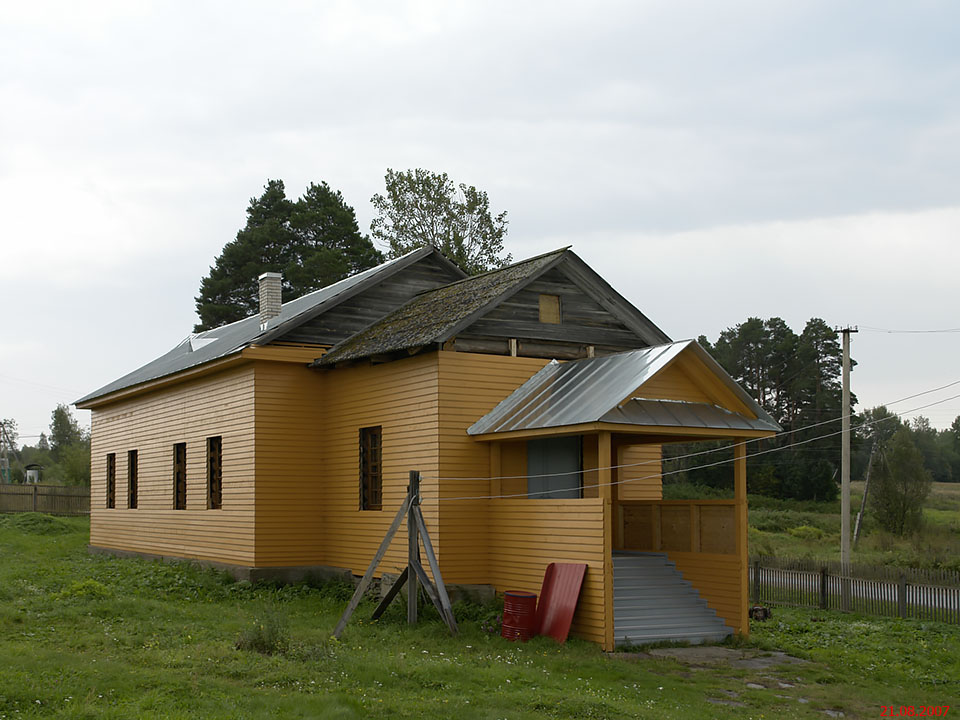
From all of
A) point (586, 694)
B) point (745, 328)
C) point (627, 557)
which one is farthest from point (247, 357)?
point (745, 328)

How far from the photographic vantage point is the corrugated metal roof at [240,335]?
20131 millimetres

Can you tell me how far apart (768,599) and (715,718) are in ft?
38.6

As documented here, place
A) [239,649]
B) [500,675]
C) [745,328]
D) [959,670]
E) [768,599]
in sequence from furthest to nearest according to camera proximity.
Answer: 1. [745,328]
2. [768,599]
3. [959,670]
4. [239,649]
5. [500,675]

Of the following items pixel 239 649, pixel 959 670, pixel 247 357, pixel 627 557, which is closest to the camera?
pixel 239 649

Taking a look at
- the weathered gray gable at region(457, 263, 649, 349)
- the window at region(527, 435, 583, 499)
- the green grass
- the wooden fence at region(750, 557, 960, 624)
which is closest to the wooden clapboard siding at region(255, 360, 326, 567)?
the weathered gray gable at region(457, 263, 649, 349)

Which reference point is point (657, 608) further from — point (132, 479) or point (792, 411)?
point (792, 411)

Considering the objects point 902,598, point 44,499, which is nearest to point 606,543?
point 902,598

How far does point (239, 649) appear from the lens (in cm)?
1233

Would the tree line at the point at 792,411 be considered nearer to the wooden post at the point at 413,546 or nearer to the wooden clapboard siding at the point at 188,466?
the wooden clapboard siding at the point at 188,466

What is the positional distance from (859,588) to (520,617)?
28.0 ft

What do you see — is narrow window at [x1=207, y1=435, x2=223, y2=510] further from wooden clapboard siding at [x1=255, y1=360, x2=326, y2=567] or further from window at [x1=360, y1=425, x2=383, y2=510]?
window at [x1=360, y1=425, x2=383, y2=510]

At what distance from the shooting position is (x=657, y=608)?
15.3 meters

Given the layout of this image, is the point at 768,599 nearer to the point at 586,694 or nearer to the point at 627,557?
the point at 627,557

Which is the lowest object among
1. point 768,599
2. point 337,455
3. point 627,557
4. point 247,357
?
point 768,599
